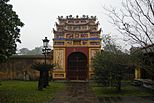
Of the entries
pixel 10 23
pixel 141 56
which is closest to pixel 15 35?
pixel 10 23

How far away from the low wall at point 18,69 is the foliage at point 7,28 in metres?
17.9

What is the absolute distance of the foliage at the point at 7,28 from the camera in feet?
52.5

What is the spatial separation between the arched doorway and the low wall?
14.9 feet

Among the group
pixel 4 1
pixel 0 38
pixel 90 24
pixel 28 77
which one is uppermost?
pixel 90 24

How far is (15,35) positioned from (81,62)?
20513 millimetres

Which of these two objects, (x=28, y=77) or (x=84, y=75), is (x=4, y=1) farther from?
(x=84, y=75)

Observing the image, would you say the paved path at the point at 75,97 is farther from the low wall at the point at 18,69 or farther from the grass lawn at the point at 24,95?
the low wall at the point at 18,69

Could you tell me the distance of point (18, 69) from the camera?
35594 mm

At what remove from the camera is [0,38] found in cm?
1588

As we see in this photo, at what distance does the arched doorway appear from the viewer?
3697cm

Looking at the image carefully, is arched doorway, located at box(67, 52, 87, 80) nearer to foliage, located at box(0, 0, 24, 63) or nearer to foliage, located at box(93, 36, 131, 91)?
foliage, located at box(93, 36, 131, 91)

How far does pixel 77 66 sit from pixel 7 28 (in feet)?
71.7

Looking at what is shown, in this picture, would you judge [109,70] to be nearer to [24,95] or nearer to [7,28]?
[24,95]

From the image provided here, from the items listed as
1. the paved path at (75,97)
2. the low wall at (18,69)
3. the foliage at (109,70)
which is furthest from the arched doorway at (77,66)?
the paved path at (75,97)
